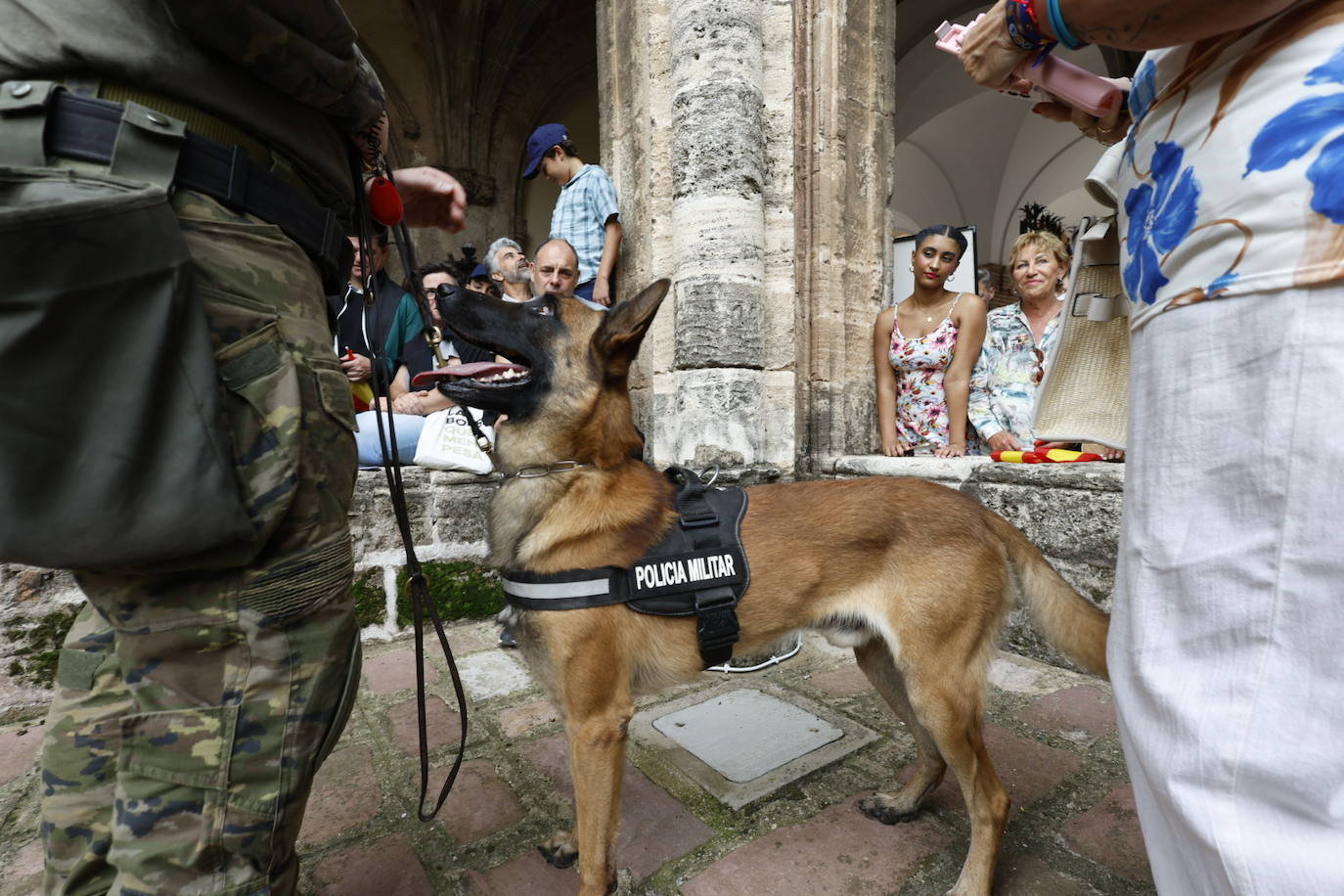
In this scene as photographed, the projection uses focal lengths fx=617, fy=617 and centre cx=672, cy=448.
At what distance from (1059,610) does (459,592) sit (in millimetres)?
2838

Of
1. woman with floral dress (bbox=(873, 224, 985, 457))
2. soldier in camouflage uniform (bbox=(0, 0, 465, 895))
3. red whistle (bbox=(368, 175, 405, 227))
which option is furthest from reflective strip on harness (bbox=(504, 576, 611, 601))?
woman with floral dress (bbox=(873, 224, 985, 457))

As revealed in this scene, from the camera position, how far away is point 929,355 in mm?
3686

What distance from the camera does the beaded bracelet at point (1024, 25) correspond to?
3.28 feet

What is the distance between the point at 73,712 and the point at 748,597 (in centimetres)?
144

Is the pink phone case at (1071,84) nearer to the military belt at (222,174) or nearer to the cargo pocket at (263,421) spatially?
the military belt at (222,174)

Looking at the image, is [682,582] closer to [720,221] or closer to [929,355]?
[720,221]

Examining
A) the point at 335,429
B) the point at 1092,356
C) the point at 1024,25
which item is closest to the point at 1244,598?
the point at 1092,356

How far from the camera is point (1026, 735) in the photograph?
2.25m

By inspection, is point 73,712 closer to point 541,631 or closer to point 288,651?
point 288,651

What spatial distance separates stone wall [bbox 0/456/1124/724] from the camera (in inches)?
98.7

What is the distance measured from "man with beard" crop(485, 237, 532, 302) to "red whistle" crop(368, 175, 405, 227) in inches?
135

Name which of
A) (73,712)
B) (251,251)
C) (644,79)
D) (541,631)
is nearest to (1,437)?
(251,251)

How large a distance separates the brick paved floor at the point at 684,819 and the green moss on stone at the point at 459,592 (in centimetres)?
80

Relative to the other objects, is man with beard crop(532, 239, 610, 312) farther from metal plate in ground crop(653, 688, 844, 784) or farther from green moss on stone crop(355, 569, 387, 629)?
metal plate in ground crop(653, 688, 844, 784)
